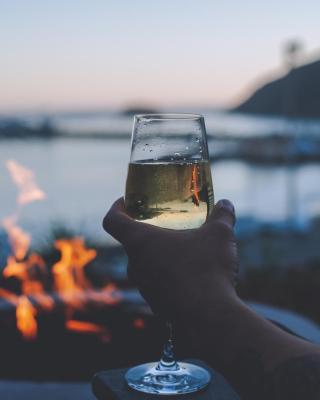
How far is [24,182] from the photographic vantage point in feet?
13.8

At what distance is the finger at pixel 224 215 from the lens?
1537 millimetres

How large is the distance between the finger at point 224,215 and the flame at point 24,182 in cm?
252

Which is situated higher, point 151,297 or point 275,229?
point 151,297

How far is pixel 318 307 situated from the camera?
561cm

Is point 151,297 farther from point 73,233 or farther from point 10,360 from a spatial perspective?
point 73,233

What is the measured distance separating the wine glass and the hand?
0.88 feet

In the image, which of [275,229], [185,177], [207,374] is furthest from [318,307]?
[275,229]

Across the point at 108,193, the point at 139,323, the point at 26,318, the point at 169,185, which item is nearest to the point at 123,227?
the point at 169,185

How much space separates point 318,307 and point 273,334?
4461mm

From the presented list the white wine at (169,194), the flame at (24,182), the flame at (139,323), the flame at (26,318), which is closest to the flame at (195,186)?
the white wine at (169,194)

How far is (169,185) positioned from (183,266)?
0.47 m

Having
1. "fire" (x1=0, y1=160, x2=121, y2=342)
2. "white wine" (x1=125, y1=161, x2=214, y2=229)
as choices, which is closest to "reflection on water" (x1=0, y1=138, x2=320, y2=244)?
"fire" (x1=0, y1=160, x2=121, y2=342)

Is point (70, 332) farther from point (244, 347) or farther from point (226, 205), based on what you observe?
point (244, 347)

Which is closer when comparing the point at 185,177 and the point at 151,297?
the point at 151,297
